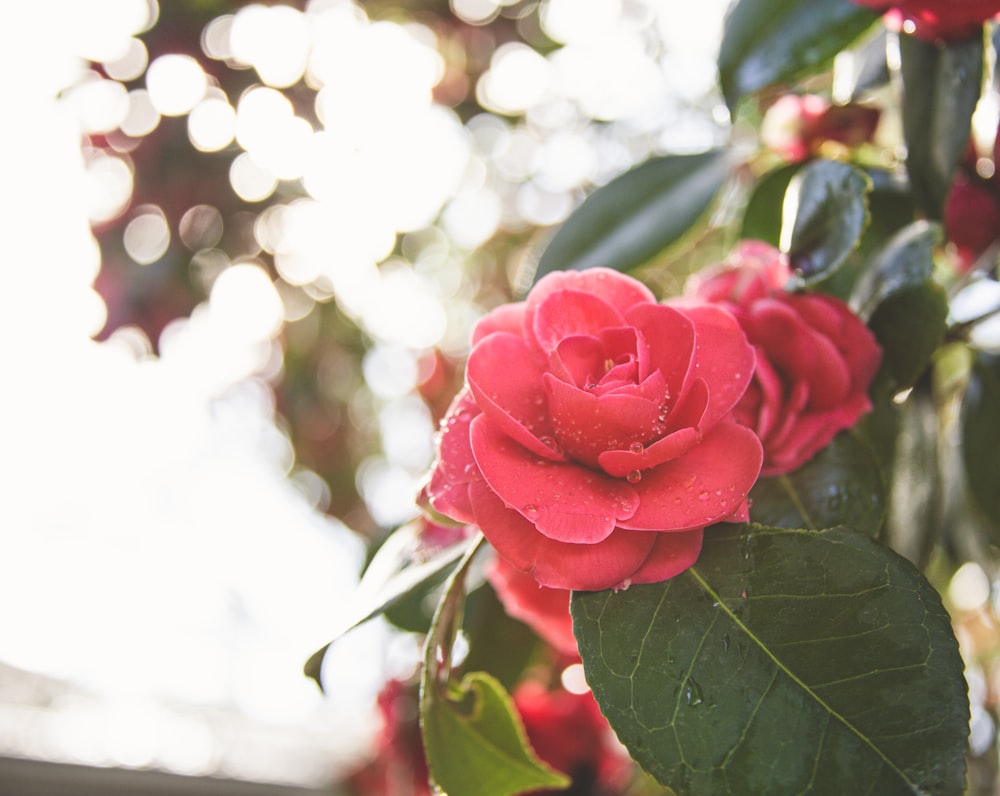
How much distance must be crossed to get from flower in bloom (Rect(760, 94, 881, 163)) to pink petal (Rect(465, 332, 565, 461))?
1.39 feet

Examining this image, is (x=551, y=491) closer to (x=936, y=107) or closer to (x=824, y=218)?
(x=824, y=218)

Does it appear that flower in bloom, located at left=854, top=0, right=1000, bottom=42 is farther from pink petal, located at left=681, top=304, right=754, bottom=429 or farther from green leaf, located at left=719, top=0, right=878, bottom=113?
pink petal, located at left=681, top=304, right=754, bottom=429

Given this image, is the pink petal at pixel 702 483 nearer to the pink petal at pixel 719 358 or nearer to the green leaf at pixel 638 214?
the pink petal at pixel 719 358

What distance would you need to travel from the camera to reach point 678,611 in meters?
0.36

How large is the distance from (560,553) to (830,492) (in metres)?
0.17

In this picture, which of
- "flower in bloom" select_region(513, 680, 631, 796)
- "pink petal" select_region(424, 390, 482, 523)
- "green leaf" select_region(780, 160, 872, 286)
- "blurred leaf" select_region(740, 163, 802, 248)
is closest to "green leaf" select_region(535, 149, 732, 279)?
"blurred leaf" select_region(740, 163, 802, 248)

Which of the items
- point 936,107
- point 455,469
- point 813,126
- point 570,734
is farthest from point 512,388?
point 570,734

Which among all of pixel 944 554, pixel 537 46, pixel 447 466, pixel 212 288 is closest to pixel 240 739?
pixel 212 288

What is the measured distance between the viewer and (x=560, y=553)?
35 cm

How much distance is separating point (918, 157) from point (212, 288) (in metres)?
1.36

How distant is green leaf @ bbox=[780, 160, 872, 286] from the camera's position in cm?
46

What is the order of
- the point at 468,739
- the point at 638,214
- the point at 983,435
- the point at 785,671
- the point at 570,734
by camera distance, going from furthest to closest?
1. the point at 570,734
2. the point at 638,214
3. the point at 983,435
4. the point at 468,739
5. the point at 785,671

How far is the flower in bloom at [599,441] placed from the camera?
35 centimetres

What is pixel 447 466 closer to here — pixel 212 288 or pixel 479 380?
pixel 479 380
